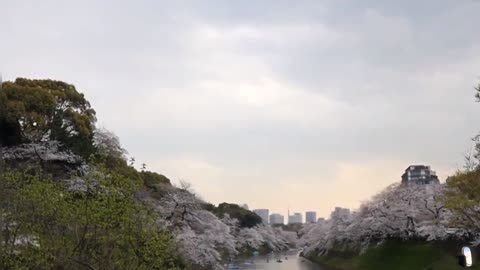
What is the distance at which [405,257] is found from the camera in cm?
4544

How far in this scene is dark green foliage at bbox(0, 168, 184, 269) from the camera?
1314 cm

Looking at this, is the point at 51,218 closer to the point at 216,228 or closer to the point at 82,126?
the point at 82,126

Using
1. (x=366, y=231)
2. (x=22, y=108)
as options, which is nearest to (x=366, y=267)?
(x=366, y=231)

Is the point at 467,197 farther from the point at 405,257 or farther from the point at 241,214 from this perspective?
the point at 241,214

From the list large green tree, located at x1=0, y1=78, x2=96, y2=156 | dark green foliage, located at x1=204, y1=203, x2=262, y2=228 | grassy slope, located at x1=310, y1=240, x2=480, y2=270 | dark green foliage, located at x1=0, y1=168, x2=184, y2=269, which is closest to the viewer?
dark green foliage, located at x1=0, y1=168, x2=184, y2=269

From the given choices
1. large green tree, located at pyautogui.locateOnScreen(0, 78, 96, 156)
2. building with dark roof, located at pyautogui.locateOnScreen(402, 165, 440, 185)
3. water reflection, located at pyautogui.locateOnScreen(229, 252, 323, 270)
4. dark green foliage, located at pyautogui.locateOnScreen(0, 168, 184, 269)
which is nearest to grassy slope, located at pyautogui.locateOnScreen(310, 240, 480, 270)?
water reflection, located at pyautogui.locateOnScreen(229, 252, 323, 270)

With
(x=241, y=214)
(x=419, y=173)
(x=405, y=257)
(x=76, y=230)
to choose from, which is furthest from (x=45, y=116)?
(x=241, y=214)

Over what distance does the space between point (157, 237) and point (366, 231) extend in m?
39.0

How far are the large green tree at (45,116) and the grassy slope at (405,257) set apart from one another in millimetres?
24792

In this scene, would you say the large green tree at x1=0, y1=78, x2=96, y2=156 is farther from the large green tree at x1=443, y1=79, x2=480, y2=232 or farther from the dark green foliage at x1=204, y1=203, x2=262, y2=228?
the dark green foliage at x1=204, y1=203, x2=262, y2=228

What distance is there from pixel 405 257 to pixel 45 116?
29.7m

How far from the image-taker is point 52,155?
32.4m

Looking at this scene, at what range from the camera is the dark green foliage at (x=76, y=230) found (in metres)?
13.1

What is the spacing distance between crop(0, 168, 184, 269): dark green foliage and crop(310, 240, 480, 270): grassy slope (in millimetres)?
27171
